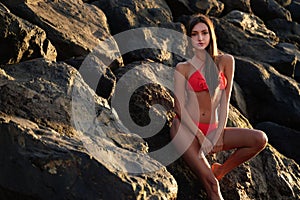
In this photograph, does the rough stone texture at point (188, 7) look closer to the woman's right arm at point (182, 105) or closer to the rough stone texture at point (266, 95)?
the rough stone texture at point (266, 95)

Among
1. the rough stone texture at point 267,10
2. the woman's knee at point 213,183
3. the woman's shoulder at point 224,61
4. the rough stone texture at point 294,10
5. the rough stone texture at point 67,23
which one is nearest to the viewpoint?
the woman's knee at point 213,183

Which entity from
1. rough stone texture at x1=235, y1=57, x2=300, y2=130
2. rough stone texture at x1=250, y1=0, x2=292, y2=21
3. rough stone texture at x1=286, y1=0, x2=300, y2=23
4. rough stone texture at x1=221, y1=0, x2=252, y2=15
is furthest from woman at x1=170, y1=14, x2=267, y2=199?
rough stone texture at x1=286, y1=0, x2=300, y2=23

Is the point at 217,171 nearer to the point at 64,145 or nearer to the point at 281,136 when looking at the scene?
the point at 64,145

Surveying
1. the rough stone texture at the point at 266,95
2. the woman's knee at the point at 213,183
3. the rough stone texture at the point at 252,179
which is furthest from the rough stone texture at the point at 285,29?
the woman's knee at the point at 213,183

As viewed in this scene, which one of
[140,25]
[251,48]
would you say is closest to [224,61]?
[140,25]

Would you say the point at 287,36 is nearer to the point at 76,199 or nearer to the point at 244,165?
the point at 244,165

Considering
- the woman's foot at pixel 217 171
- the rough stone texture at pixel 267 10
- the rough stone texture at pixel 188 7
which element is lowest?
the rough stone texture at pixel 267 10

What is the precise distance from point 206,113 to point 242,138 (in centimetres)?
65

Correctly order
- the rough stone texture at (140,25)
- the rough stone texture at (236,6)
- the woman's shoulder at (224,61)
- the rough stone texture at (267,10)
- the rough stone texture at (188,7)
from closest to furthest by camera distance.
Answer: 1. the woman's shoulder at (224,61)
2. the rough stone texture at (140,25)
3. the rough stone texture at (188,7)
4. the rough stone texture at (236,6)
5. the rough stone texture at (267,10)

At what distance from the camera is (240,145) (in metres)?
7.21

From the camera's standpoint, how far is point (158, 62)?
9.43 m

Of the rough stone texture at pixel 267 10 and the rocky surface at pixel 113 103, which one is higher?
the rocky surface at pixel 113 103

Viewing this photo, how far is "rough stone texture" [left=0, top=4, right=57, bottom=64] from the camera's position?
7328mm

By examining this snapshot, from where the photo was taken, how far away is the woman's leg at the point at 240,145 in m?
7.10
